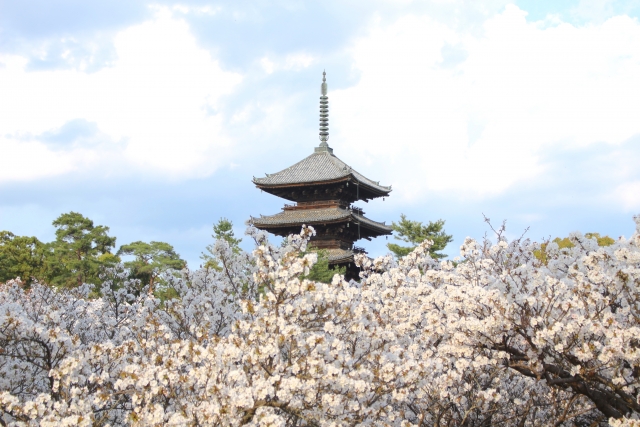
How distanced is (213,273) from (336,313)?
469 cm

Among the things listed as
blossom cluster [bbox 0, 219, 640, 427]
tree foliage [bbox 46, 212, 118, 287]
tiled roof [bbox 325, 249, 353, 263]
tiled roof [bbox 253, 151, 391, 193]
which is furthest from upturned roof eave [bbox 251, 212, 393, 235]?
blossom cluster [bbox 0, 219, 640, 427]

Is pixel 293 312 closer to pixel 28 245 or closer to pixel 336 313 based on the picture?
pixel 336 313

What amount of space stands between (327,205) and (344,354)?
90.3 ft

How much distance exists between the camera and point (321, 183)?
34.1 metres

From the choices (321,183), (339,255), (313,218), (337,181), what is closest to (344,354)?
(339,255)

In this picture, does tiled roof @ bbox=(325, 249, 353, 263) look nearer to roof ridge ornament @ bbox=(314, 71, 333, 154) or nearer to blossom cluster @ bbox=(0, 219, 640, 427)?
roof ridge ornament @ bbox=(314, 71, 333, 154)

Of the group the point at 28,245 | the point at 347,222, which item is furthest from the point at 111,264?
the point at 347,222

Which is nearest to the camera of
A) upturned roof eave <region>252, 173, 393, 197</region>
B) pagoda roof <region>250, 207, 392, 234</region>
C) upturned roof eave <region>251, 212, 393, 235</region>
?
upturned roof eave <region>251, 212, 393, 235</region>

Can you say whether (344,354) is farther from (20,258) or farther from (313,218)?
(20,258)

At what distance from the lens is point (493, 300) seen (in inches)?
310

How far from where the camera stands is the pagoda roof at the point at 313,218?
32625 millimetres

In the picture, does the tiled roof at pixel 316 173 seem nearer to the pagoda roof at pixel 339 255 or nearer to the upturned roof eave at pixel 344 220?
the upturned roof eave at pixel 344 220

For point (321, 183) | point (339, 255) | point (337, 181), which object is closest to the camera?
point (339, 255)

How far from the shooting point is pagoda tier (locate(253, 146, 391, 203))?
3400cm
